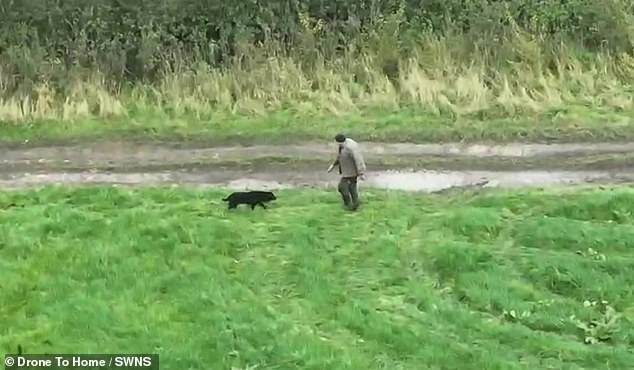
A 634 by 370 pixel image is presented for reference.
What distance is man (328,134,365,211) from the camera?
14.5 metres

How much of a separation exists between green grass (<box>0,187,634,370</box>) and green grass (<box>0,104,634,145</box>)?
8.79 ft

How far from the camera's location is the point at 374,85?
65.8 ft

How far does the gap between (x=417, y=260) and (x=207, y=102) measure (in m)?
7.73

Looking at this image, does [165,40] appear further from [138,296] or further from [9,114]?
[138,296]

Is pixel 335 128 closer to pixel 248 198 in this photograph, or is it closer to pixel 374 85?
pixel 374 85

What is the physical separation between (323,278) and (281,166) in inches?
182

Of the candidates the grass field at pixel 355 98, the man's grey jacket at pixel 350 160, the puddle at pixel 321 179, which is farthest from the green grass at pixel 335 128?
the man's grey jacket at pixel 350 160

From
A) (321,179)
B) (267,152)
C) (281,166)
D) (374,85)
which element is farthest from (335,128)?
(321,179)

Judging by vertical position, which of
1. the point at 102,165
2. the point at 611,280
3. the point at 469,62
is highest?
the point at 469,62

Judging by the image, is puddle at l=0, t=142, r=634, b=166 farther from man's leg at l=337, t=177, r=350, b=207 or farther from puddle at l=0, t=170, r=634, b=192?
man's leg at l=337, t=177, r=350, b=207

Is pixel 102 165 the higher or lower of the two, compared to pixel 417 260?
higher

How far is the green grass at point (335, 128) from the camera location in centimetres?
1806

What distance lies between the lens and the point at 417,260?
44.0 ft

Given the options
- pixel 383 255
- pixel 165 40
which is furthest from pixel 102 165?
pixel 383 255
